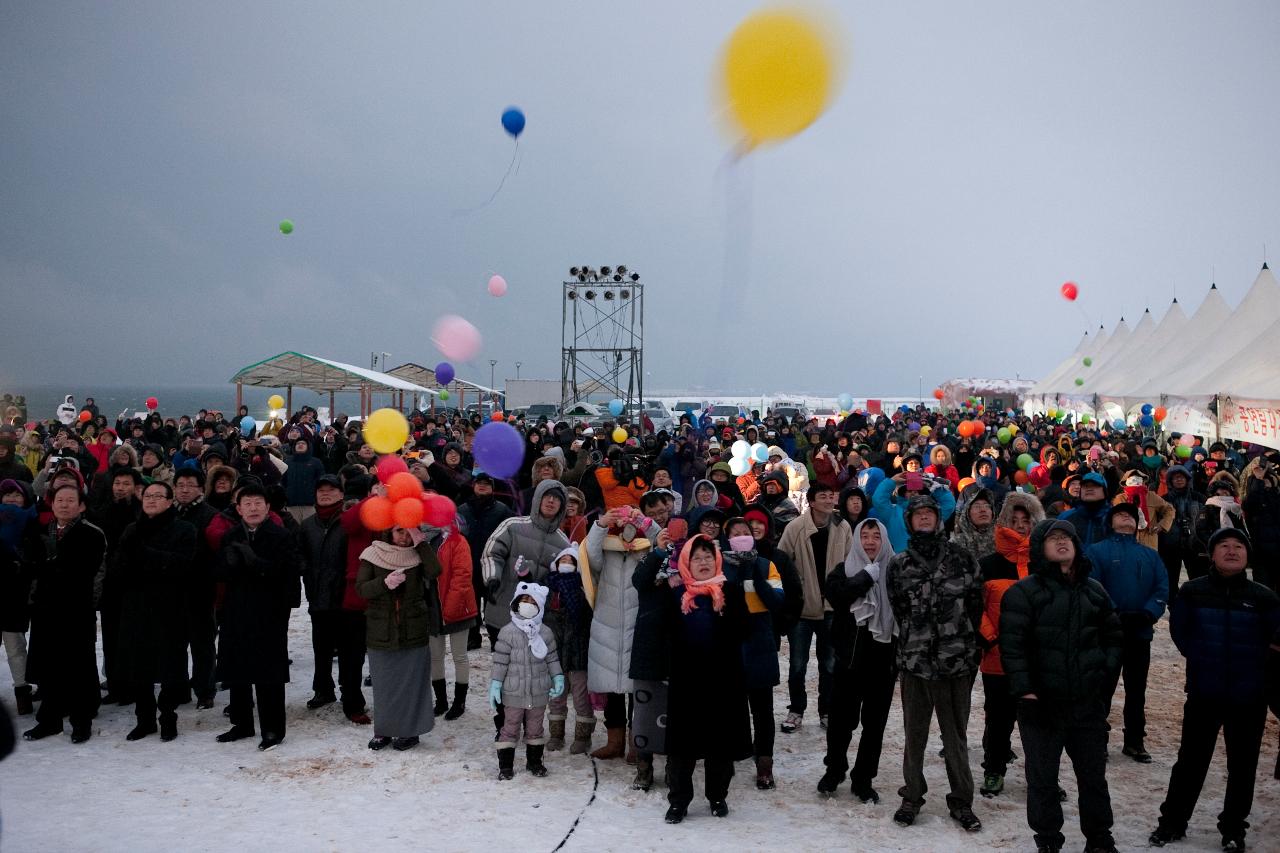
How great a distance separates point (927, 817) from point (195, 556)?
469cm

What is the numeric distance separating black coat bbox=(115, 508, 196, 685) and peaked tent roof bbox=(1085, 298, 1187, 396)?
2537 cm

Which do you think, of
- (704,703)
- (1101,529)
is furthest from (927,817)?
(1101,529)

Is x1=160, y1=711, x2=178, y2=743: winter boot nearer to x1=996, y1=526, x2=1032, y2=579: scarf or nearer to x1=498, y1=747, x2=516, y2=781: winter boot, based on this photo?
x1=498, y1=747, x2=516, y2=781: winter boot

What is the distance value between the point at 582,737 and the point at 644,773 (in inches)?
28.2

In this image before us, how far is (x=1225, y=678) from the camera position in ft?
14.7

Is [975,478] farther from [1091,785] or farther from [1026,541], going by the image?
[1091,785]

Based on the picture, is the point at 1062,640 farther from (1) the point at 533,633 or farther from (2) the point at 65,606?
(2) the point at 65,606

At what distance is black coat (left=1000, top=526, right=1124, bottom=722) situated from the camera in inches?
172

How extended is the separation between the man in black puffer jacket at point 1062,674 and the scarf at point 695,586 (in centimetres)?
138

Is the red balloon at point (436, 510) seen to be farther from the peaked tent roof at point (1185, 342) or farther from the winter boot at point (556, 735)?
the peaked tent roof at point (1185, 342)

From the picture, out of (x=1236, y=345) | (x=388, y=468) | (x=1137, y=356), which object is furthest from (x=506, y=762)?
(x=1137, y=356)

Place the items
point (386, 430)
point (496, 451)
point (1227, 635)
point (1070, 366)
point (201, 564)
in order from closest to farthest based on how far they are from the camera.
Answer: point (1227, 635) → point (201, 564) → point (386, 430) → point (496, 451) → point (1070, 366)

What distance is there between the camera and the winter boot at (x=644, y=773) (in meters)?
5.30

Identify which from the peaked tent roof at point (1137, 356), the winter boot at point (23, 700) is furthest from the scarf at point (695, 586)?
the peaked tent roof at point (1137, 356)
